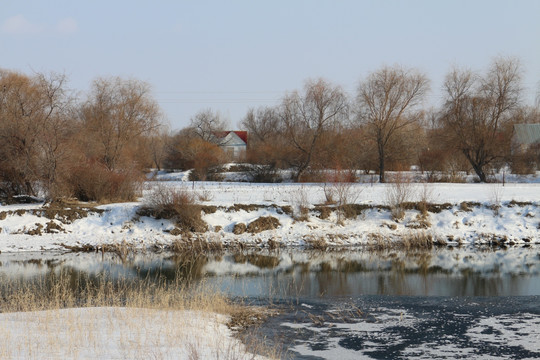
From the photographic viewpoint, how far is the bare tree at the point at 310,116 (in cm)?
4975

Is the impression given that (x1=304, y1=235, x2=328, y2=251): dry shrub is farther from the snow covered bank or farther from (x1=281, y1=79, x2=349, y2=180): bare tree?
(x1=281, y1=79, x2=349, y2=180): bare tree

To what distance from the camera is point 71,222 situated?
93.9ft

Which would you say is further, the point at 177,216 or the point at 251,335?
the point at 177,216

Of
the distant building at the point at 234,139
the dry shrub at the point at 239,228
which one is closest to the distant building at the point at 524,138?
the dry shrub at the point at 239,228

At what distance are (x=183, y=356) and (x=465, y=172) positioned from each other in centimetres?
4337

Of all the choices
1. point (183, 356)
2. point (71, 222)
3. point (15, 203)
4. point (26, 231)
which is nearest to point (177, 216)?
point (71, 222)

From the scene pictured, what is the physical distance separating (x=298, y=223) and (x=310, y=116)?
22.1 metres

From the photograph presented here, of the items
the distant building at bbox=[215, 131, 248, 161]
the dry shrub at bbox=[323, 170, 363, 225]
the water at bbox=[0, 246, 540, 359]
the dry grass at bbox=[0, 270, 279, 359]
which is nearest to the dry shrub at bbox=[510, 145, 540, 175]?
the dry shrub at bbox=[323, 170, 363, 225]

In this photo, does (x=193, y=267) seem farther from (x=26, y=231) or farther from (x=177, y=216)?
(x=26, y=231)

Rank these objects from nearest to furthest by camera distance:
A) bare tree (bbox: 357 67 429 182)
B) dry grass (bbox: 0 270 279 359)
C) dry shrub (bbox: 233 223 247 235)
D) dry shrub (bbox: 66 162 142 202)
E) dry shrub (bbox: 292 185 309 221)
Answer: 1. dry grass (bbox: 0 270 279 359)
2. dry shrub (bbox: 233 223 247 235)
3. dry shrub (bbox: 292 185 309 221)
4. dry shrub (bbox: 66 162 142 202)
5. bare tree (bbox: 357 67 429 182)

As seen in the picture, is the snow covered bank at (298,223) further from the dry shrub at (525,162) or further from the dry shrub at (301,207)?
the dry shrub at (525,162)

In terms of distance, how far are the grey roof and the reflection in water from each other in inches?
886

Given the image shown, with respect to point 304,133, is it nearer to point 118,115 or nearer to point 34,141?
point 118,115

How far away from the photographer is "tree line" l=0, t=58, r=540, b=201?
32250 mm
